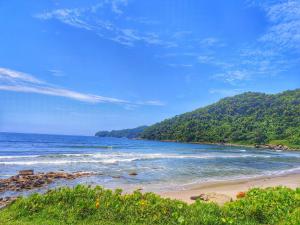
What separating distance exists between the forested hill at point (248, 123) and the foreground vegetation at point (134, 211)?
10902 centimetres

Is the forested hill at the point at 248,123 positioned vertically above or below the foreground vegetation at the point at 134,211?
above

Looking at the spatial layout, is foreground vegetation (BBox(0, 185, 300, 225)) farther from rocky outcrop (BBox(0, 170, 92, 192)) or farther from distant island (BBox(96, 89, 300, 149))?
distant island (BBox(96, 89, 300, 149))

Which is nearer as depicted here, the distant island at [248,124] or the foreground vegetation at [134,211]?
the foreground vegetation at [134,211]

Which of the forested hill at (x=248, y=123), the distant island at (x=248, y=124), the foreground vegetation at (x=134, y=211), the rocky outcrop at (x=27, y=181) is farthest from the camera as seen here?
the forested hill at (x=248, y=123)

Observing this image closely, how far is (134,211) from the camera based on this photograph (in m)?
9.05

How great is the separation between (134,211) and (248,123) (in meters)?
150

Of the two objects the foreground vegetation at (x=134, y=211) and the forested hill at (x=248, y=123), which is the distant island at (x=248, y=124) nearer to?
the forested hill at (x=248, y=123)

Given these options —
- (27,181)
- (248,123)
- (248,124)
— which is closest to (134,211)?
(27,181)

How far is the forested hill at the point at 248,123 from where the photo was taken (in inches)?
5112

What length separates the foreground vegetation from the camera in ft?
28.1

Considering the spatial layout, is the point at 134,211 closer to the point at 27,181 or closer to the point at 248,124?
the point at 27,181

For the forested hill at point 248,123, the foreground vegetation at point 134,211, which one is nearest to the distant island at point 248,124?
the forested hill at point 248,123

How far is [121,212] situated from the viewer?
8992 mm

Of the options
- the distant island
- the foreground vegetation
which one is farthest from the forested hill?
the foreground vegetation
